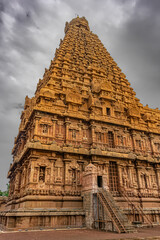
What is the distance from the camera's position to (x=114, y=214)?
14.4 metres

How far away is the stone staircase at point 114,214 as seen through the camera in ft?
44.5

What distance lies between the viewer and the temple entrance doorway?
21.6 m

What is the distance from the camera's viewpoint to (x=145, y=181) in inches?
952

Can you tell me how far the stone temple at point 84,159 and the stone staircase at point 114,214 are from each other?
69 mm

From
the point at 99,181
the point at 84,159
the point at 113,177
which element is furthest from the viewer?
the point at 113,177

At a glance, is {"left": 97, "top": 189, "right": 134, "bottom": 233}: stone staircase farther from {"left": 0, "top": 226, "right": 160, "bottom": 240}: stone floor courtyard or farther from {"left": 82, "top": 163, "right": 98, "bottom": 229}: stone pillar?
{"left": 82, "top": 163, "right": 98, "bottom": 229}: stone pillar

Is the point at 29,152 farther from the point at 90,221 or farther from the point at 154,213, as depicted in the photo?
the point at 154,213

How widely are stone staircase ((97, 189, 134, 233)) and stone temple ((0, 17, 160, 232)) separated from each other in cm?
7

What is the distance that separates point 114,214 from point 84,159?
25.6 feet

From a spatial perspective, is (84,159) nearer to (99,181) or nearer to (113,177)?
(99,181)

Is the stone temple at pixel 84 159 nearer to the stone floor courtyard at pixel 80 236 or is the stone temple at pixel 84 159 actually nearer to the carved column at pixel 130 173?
the carved column at pixel 130 173

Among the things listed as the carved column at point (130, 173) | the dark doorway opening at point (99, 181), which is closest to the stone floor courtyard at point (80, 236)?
the dark doorway opening at point (99, 181)

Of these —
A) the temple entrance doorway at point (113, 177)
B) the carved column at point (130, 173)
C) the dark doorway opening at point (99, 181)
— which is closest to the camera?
the dark doorway opening at point (99, 181)

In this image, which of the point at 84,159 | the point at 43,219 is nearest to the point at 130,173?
the point at 84,159
